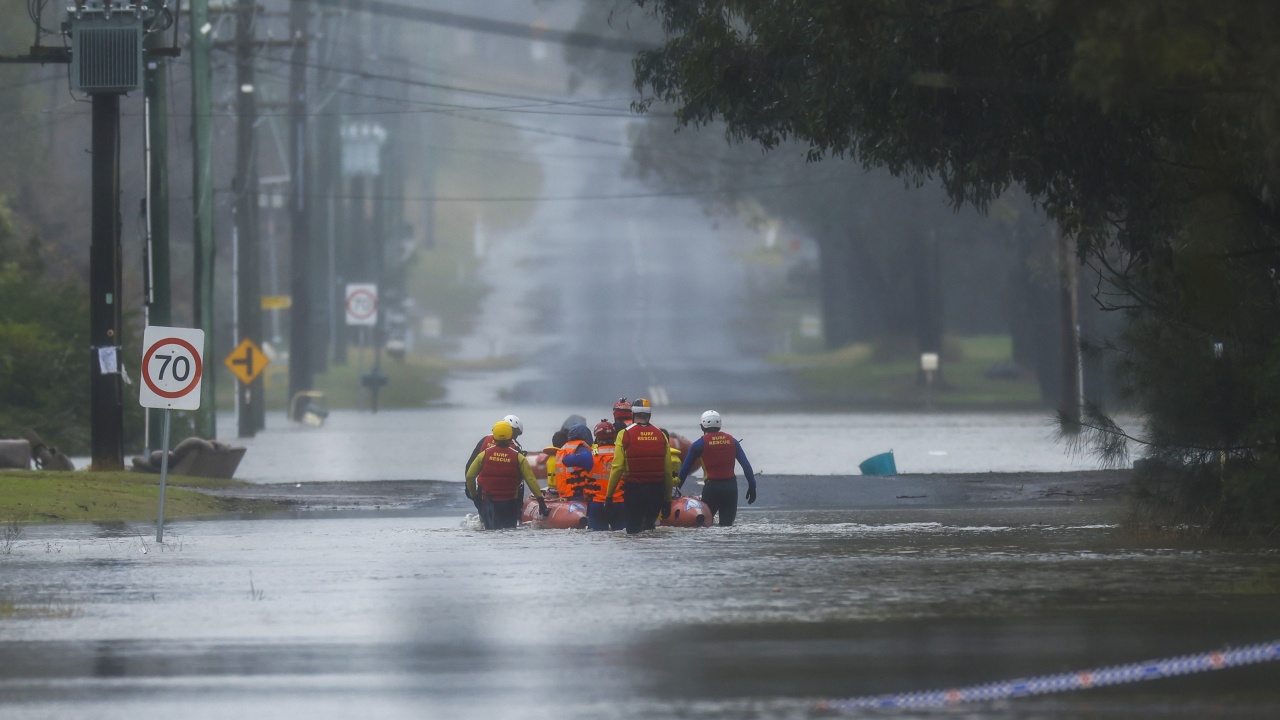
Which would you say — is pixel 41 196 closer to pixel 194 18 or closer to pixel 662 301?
pixel 662 301

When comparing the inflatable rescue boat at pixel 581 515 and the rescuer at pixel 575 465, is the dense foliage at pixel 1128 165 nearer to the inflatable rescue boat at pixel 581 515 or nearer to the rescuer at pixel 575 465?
the inflatable rescue boat at pixel 581 515

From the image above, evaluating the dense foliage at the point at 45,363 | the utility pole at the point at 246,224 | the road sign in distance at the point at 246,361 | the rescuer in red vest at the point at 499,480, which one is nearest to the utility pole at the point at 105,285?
the dense foliage at the point at 45,363

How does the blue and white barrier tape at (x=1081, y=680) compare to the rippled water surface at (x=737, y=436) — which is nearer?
the blue and white barrier tape at (x=1081, y=680)

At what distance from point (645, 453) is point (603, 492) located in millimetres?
1193

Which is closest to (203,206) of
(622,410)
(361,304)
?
(622,410)

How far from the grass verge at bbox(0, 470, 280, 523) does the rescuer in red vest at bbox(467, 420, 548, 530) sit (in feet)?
13.6

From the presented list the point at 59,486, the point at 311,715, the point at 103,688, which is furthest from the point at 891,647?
the point at 59,486

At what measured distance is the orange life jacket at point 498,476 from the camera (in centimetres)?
1992

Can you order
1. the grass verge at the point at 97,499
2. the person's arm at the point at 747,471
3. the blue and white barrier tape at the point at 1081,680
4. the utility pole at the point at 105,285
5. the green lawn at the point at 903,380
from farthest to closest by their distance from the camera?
the green lawn at the point at 903,380 < the utility pole at the point at 105,285 < the grass verge at the point at 97,499 < the person's arm at the point at 747,471 < the blue and white barrier tape at the point at 1081,680

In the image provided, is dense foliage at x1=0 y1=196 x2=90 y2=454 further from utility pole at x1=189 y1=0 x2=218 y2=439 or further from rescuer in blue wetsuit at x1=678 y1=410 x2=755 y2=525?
rescuer in blue wetsuit at x1=678 y1=410 x2=755 y2=525

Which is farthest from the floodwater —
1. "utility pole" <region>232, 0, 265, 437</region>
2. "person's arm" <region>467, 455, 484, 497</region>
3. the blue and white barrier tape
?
the blue and white barrier tape

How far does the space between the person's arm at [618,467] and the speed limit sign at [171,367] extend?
4063mm

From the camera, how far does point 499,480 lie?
784 inches

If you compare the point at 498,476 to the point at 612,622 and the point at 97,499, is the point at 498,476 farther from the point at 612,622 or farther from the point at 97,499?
the point at 612,622
